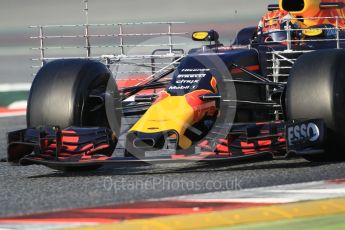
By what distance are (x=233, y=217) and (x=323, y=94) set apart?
2.90 m

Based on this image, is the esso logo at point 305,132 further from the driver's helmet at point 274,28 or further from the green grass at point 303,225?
the green grass at point 303,225

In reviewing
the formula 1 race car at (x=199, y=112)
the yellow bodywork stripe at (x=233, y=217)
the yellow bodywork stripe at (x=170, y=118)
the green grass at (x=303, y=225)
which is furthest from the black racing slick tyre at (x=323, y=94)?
the green grass at (x=303, y=225)

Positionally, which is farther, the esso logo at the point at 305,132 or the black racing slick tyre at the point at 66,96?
the black racing slick tyre at the point at 66,96

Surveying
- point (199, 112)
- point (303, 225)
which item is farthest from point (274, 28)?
point (303, 225)

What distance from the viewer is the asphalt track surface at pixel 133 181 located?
7.09 metres

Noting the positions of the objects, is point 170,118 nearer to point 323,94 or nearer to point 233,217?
point 323,94

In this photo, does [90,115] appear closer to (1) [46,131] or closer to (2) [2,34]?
(1) [46,131]

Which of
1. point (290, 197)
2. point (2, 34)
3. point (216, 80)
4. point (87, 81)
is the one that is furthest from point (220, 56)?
point (2, 34)

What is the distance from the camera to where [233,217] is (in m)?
5.64

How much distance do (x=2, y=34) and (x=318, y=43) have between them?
15761 millimetres

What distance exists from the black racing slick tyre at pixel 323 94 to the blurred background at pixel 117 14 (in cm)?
1535

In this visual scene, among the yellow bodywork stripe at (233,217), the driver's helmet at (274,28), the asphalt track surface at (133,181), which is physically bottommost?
the asphalt track surface at (133,181)

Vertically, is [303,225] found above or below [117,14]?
below

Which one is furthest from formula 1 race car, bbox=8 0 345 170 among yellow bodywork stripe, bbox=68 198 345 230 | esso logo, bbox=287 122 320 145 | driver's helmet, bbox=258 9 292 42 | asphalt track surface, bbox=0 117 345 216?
yellow bodywork stripe, bbox=68 198 345 230
